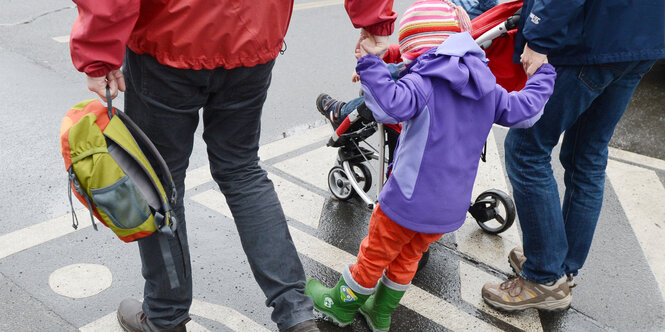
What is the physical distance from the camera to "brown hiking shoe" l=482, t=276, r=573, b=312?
3.30 m

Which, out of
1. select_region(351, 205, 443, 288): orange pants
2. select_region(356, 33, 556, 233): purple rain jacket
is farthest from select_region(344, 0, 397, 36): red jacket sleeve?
select_region(351, 205, 443, 288): orange pants

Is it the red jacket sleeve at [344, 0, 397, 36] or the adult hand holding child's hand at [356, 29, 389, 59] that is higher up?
the red jacket sleeve at [344, 0, 397, 36]

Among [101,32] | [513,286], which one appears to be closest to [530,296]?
[513,286]

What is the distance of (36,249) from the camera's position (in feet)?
11.5

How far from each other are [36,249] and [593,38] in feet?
9.73

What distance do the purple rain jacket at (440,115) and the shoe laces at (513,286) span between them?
2.57 ft

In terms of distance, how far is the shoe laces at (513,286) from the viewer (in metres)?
3.32

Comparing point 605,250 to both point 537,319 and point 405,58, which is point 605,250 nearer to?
point 537,319

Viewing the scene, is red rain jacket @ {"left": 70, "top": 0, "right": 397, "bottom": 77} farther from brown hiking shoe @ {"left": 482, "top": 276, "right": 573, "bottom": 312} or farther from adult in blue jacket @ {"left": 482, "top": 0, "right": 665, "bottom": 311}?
brown hiking shoe @ {"left": 482, "top": 276, "right": 573, "bottom": 312}

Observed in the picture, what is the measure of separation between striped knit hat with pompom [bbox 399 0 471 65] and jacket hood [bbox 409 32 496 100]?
18 cm

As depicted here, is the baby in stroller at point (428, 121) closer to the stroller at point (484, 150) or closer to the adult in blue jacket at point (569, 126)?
the adult in blue jacket at point (569, 126)

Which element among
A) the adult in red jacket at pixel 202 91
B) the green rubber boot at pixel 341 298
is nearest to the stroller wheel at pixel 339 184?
the green rubber boot at pixel 341 298

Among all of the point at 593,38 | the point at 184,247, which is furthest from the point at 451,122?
the point at 184,247

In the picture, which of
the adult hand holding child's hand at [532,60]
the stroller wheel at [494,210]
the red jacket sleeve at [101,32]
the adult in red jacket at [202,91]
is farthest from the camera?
the stroller wheel at [494,210]
